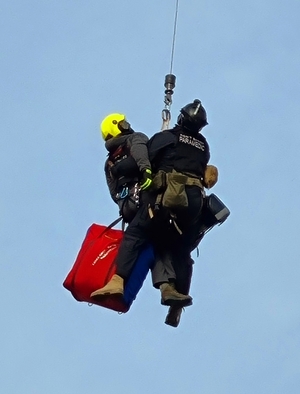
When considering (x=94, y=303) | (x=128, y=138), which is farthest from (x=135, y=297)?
(x=128, y=138)

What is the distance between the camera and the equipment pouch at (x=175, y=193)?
20.1 m

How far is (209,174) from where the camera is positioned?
2064cm

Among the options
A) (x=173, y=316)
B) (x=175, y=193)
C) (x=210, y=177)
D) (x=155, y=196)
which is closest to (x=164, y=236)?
(x=155, y=196)

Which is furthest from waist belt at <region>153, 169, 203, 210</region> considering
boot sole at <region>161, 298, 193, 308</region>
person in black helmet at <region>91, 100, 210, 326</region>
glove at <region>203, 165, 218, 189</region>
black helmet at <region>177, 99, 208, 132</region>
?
boot sole at <region>161, 298, 193, 308</region>

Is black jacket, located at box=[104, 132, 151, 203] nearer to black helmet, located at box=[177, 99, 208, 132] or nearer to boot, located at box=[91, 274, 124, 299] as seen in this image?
black helmet, located at box=[177, 99, 208, 132]

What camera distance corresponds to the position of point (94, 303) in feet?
67.1

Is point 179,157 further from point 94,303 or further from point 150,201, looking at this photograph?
point 94,303

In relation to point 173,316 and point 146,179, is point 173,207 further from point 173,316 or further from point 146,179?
point 173,316

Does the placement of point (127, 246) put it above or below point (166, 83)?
below

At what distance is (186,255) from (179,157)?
3.72 ft

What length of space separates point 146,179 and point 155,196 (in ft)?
1.05

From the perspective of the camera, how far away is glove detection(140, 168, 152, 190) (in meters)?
20.0

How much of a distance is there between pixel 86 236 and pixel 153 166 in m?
1.23

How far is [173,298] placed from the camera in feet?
66.4
